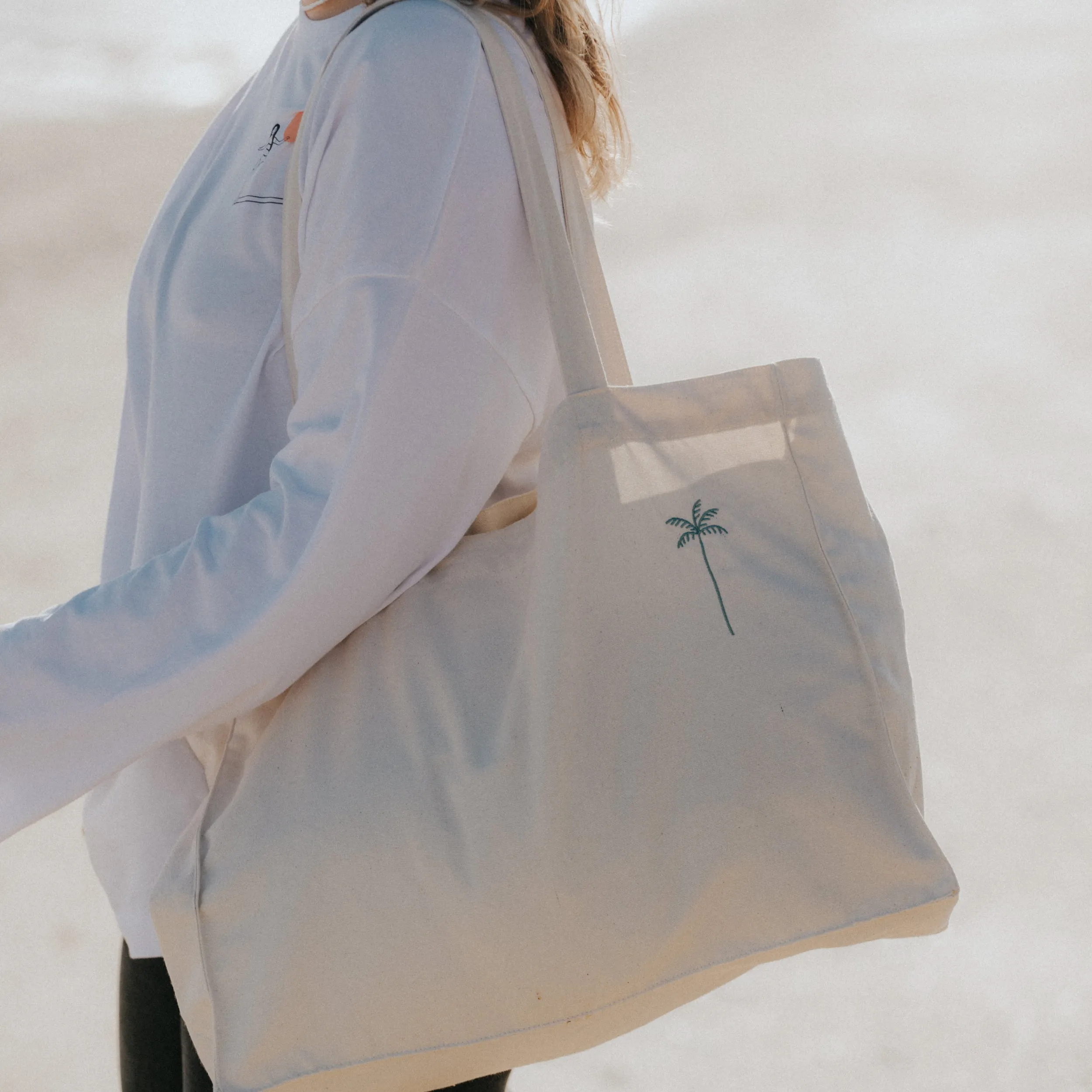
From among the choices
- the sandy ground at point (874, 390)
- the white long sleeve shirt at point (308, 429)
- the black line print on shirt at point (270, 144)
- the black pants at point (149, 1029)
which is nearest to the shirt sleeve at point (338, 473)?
the white long sleeve shirt at point (308, 429)

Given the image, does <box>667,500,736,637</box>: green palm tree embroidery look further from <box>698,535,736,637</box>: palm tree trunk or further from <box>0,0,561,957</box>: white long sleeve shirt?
<box>0,0,561,957</box>: white long sleeve shirt

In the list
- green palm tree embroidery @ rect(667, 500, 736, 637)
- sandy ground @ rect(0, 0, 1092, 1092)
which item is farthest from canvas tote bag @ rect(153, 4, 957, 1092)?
sandy ground @ rect(0, 0, 1092, 1092)

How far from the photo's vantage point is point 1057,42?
4766 mm

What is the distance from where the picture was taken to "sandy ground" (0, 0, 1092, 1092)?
1996 millimetres

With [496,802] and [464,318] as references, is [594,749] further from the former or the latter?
[464,318]

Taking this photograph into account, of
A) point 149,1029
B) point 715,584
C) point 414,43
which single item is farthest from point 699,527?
point 149,1029

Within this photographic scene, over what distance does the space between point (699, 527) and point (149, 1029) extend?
0.68 m

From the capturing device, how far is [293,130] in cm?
94

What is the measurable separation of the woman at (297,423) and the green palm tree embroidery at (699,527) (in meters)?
0.13

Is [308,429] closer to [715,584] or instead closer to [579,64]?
[715,584]

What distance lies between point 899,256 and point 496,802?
11.3 feet

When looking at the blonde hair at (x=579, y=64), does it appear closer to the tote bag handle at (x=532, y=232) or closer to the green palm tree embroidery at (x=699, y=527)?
the tote bag handle at (x=532, y=232)

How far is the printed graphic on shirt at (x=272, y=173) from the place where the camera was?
927mm

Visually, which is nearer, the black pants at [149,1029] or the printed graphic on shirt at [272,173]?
the printed graphic on shirt at [272,173]
